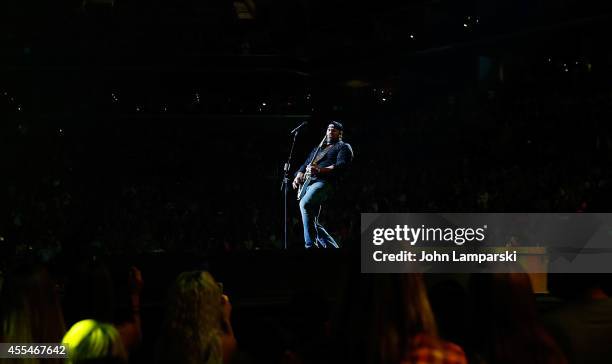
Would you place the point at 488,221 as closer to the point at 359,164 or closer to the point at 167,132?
the point at 359,164

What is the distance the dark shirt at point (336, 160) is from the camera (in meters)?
8.22

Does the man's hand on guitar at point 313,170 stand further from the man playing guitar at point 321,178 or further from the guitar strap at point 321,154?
the guitar strap at point 321,154

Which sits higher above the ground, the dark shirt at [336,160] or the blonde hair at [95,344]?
the dark shirt at [336,160]

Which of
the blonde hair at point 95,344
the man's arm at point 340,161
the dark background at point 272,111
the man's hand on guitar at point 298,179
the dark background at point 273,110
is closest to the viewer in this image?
the blonde hair at point 95,344

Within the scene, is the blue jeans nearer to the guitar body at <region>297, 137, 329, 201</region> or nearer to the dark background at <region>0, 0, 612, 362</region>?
the guitar body at <region>297, 137, 329, 201</region>

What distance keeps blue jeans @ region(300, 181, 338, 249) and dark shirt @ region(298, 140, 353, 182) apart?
10cm

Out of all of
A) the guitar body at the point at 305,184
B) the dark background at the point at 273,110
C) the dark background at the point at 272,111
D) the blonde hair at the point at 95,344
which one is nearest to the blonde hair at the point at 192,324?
the blonde hair at the point at 95,344

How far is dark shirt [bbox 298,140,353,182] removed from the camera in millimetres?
8219

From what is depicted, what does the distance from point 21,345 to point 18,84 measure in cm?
1628

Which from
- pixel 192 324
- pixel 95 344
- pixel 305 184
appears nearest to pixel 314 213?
pixel 305 184

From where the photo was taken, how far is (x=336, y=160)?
8266mm

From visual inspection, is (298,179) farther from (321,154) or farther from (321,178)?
(321,154)

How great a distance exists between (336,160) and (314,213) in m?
0.74

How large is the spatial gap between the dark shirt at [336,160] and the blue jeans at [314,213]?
103mm
